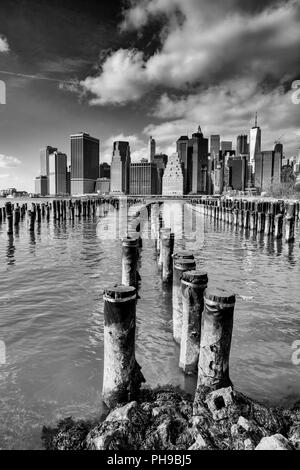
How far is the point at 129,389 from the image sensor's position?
16.9 ft

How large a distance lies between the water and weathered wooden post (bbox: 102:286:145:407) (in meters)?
0.51

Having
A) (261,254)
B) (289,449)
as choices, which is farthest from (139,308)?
(261,254)

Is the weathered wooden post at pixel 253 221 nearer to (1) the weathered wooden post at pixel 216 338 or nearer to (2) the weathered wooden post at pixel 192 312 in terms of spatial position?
(2) the weathered wooden post at pixel 192 312

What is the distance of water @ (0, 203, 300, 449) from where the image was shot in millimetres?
5527

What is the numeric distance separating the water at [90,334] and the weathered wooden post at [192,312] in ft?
1.56

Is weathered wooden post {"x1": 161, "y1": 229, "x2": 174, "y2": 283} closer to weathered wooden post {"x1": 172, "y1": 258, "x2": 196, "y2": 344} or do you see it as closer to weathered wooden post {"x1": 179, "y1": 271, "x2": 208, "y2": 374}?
weathered wooden post {"x1": 172, "y1": 258, "x2": 196, "y2": 344}

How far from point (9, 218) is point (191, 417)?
24.6m

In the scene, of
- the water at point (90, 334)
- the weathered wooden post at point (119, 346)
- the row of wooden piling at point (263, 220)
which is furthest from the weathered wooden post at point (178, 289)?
the row of wooden piling at point (263, 220)

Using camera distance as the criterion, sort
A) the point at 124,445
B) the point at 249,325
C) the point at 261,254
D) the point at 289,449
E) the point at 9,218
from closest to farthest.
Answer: the point at 289,449 → the point at 124,445 → the point at 249,325 → the point at 261,254 → the point at 9,218

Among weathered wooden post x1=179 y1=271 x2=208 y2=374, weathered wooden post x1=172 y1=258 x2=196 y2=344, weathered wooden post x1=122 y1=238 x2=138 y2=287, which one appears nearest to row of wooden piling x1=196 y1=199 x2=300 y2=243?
weathered wooden post x1=122 y1=238 x2=138 y2=287

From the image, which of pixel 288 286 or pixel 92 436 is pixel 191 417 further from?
pixel 288 286

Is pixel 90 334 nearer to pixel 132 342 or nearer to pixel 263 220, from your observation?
pixel 132 342

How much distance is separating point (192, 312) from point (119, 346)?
5.25 ft

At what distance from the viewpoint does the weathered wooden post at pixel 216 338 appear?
489 cm
